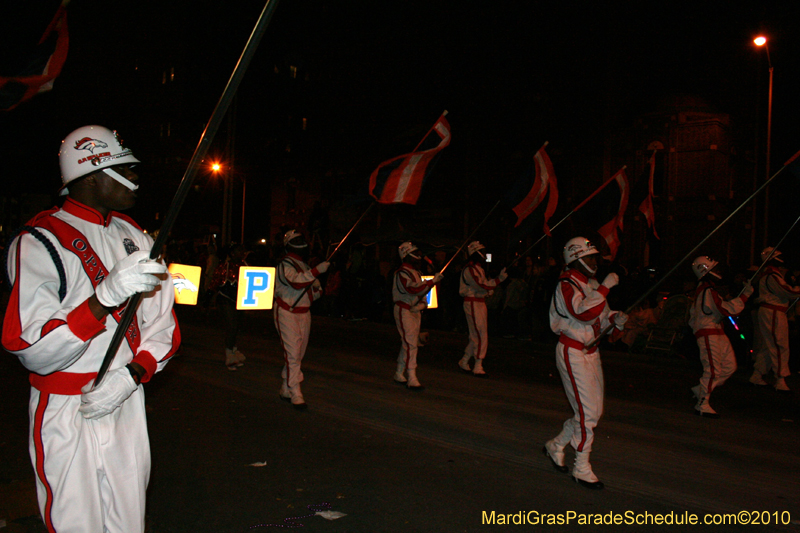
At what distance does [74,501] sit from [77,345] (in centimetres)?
64

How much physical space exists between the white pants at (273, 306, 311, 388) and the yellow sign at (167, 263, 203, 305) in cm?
108

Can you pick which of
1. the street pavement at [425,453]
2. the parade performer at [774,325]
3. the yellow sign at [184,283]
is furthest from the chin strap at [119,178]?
the parade performer at [774,325]

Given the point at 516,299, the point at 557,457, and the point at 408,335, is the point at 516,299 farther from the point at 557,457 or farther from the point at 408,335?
the point at 557,457

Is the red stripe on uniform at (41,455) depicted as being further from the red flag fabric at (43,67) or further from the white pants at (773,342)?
the white pants at (773,342)

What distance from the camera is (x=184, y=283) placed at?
8.89ft

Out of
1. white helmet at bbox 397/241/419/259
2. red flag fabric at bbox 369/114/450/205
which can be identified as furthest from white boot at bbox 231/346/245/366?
red flag fabric at bbox 369/114/450/205

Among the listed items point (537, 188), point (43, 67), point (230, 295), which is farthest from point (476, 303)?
point (43, 67)

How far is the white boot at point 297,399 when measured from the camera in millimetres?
7223

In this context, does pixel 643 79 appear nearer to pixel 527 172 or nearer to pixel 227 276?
pixel 527 172

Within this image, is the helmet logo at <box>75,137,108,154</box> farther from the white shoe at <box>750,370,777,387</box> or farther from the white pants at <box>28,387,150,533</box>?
the white shoe at <box>750,370,777,387</box>

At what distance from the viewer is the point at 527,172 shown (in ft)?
31.2

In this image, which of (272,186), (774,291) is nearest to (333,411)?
(774,291)

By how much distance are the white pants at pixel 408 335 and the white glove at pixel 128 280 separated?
259 inches

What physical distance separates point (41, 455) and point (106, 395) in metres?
0.39
